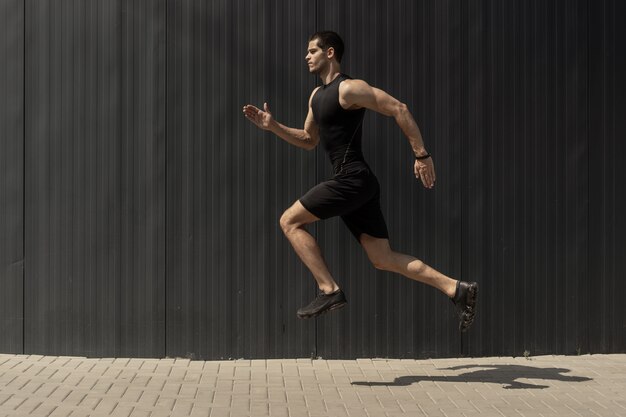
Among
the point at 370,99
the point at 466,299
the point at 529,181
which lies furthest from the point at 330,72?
the point at 529,181

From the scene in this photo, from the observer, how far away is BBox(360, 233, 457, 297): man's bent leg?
8.02 meters

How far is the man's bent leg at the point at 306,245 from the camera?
7.91m

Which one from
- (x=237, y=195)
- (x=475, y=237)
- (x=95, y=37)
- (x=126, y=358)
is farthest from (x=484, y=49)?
(x=126, y=358)

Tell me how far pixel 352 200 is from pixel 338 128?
474 millimetres

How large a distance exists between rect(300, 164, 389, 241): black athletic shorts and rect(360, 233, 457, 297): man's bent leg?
0.20 ft

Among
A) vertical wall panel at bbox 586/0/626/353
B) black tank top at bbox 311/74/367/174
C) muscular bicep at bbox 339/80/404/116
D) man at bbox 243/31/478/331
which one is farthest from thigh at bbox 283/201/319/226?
vertical wall panel at bbox 586/0/626/353

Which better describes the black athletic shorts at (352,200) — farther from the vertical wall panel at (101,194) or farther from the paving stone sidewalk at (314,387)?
the vertical wall panel at (101,194)

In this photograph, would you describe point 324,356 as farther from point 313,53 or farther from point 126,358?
point 313,53

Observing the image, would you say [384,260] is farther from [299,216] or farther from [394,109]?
[394,109]

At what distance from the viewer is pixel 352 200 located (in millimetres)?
8000

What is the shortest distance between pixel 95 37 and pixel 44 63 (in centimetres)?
42

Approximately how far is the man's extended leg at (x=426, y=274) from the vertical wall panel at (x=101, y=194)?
1.74 m

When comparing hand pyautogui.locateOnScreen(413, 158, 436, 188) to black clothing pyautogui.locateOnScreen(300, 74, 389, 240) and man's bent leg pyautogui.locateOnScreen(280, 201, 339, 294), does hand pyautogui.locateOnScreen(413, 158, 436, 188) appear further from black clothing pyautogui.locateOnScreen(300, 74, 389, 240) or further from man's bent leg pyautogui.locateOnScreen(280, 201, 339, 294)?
man's bent leg pyautogui.locateOnScreen(280, 201, 339, 294)

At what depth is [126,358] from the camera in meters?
9.02
